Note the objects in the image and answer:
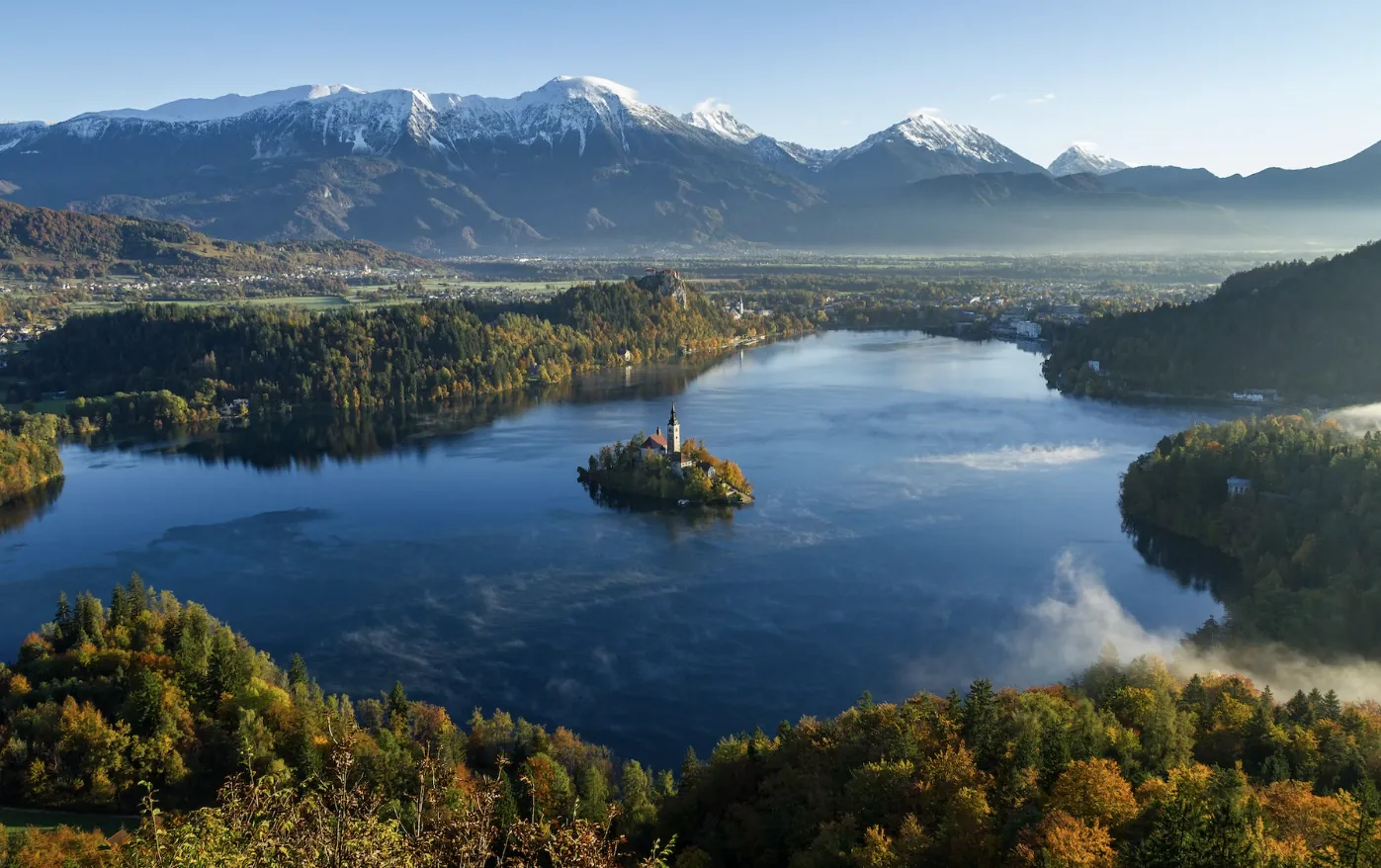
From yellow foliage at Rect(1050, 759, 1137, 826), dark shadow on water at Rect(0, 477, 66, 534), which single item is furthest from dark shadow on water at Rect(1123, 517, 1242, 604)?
dark shadow on water at Rect(0, 477, 66, 534)

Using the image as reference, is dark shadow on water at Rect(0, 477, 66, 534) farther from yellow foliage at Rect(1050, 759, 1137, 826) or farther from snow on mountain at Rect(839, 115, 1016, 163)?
snow on mountain at Rect(839, 115, 1016, 163)

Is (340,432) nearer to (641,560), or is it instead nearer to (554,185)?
(641,560)

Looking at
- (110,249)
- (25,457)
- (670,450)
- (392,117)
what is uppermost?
(392,117)

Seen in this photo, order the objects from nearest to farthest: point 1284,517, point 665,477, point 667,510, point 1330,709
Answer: point 1330,709
point 1284,517
point 667,510
point 665,477

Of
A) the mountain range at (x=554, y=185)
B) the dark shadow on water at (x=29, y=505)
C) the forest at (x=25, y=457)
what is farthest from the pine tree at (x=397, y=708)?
the mountain range at (x=554, y=185)

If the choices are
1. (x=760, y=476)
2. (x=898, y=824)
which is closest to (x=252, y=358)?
(x=760, y=476)

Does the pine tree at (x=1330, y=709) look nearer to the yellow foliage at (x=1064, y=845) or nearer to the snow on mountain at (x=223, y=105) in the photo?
the yellow foliage at (x=1064, y=845)

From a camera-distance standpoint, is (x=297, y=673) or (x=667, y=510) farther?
(x=667, y=510)

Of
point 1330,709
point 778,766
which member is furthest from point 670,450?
point 1330,709
